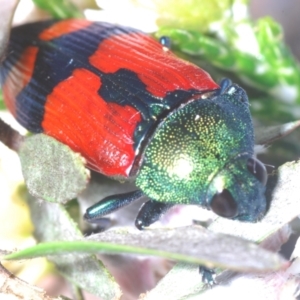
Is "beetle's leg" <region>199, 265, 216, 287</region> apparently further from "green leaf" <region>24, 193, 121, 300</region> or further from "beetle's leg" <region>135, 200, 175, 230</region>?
"beetle's leg" <region>135, 200, 175, 230</region>

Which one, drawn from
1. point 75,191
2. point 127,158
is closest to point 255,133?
point 127,158

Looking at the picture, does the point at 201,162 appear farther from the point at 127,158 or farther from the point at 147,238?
the point at 147,238

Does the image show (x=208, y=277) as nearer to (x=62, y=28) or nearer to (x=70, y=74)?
(x=70, y=74)

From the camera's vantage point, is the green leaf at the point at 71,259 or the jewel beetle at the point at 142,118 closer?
the green leaf at the point at 71,259

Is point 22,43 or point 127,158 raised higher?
point 22,43

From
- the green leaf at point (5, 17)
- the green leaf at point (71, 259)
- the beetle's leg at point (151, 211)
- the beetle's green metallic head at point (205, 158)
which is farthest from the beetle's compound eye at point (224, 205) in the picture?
the green leaf at point (5, 17)

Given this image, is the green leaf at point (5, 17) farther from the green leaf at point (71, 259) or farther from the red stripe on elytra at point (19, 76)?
the green leaf at point (71, 259)

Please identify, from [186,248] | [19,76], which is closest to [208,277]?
[186,248]

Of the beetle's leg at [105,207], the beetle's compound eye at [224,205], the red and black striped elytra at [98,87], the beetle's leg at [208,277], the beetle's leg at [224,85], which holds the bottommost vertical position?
the beetle's leg at [105,207]
